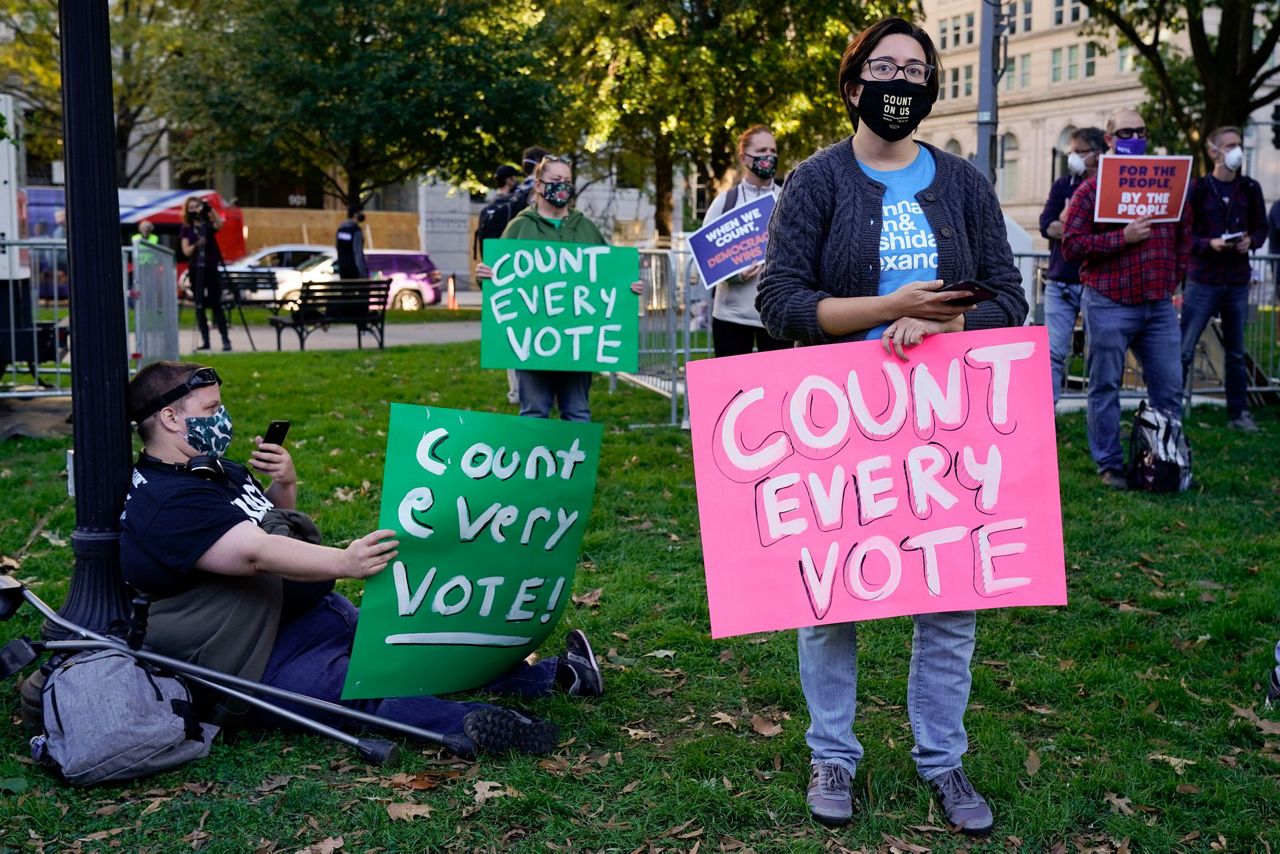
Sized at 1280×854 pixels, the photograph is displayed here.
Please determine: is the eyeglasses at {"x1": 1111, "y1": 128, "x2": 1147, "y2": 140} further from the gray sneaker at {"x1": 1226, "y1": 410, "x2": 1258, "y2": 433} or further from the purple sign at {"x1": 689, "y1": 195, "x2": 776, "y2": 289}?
the gray sneaker at {"x1": 1226, "y1": 410, "x2": 1258, "y2": 433}

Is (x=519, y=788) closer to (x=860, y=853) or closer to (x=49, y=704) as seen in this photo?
(x=860, y=853)

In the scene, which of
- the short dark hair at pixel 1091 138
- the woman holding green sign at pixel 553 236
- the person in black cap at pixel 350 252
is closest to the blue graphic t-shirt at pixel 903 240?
the woman holding green sign at pixel 553 236

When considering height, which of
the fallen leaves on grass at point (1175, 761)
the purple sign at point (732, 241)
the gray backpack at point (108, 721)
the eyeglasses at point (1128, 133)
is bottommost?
the fallen leaves on grass at point (1175, 761)

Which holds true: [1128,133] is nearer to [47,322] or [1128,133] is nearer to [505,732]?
[505,732]

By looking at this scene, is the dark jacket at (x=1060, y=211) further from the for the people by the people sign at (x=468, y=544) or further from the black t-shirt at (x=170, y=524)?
the black t-shirt at (x=170, y=524)

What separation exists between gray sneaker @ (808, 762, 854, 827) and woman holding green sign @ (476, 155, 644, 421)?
157 inches

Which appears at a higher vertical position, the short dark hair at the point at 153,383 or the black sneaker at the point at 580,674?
the short dark hair at the point at 153,383

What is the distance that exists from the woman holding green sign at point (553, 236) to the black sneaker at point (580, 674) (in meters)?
2.84

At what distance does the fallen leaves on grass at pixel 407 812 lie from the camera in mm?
3693

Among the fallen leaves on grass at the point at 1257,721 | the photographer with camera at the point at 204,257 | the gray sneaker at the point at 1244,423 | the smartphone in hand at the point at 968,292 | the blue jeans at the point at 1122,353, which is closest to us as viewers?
the smartphone in hand at the point at 968,292

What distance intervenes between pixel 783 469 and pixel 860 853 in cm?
105

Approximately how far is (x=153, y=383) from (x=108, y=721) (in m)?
1.05

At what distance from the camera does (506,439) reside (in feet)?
13.7

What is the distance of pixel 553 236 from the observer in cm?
795
